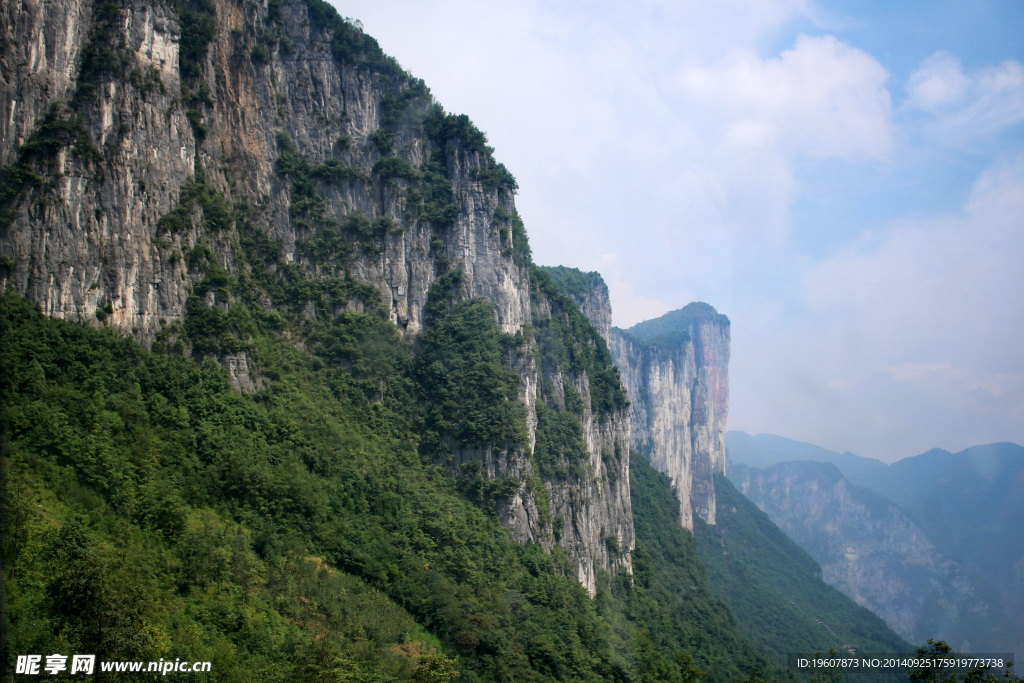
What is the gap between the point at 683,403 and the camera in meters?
104

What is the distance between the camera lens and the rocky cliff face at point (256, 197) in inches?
1049

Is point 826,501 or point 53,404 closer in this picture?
point 53,404

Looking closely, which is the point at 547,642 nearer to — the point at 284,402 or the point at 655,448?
the point at 284,402

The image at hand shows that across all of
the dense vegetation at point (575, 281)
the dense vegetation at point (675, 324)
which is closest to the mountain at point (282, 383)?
the dense vegetation at point (575, 281)

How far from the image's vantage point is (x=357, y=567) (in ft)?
92.2

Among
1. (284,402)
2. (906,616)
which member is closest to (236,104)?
(284,402)

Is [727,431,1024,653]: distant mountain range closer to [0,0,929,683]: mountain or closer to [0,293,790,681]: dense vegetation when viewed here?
[0,0,929,683]: mountain

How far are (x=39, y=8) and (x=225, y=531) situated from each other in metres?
24.8

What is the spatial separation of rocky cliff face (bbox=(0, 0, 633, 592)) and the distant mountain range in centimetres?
6709

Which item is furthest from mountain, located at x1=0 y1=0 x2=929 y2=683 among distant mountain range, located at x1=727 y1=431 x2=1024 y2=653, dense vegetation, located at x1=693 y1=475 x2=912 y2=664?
distant mountain range, located at x1=727 y1=431 x2=1024 y2=653

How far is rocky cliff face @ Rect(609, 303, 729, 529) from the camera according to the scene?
312 ft

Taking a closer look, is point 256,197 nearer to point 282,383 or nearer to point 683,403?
point 282,383

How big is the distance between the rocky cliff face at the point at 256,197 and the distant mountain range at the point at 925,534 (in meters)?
67.1

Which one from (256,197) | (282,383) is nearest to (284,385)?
(282,383)
